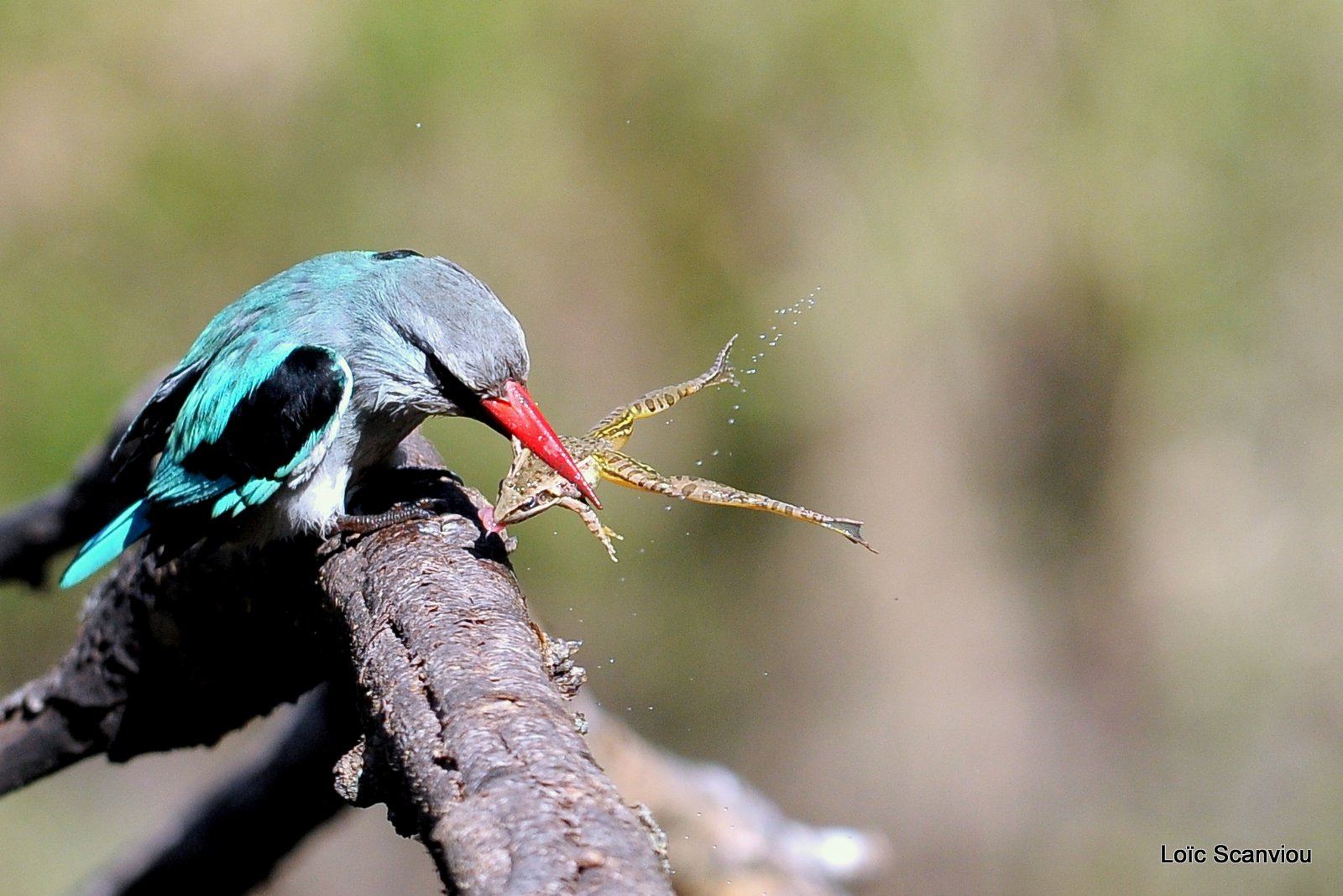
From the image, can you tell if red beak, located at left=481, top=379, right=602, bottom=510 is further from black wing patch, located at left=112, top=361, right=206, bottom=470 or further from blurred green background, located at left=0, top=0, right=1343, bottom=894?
blurred green background, located at left=0, top=0, right=1343, bottom=894

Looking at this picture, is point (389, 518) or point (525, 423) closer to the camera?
point (389, 518)

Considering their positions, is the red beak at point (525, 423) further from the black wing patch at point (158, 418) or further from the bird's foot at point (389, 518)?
the black wing patch at point (158, 418)

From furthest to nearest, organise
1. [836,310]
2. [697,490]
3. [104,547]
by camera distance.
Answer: [836,310]
[104,547]
[697,490]

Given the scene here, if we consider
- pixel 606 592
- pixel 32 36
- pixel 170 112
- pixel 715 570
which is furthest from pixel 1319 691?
pixel 32 36

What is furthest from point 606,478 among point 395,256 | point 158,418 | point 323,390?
point 158,418

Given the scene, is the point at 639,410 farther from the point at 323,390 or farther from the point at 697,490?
the point at 323,390

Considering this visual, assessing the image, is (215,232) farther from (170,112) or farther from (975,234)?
(975,234)
